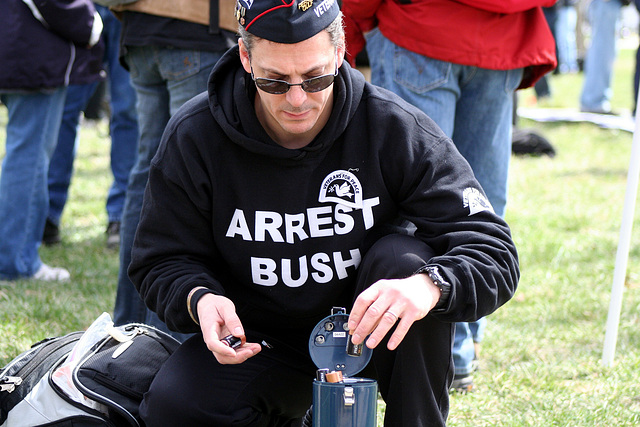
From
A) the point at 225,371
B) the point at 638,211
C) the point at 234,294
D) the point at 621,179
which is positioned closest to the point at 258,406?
the point at 225,371

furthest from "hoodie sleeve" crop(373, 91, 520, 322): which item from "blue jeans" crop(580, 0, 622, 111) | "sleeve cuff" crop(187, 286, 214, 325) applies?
"blue jeans" crop(580, 0, 622, 111)

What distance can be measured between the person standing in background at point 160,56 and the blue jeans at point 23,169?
1026mm

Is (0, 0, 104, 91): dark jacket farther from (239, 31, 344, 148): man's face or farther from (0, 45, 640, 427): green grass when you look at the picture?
(239, 31, 344, 148): man's face

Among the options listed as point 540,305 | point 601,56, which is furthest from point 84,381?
point 601,56

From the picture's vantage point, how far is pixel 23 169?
4062 mm

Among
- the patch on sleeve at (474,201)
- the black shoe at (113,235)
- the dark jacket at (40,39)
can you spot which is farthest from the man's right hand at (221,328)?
the black shoe at (113,235)

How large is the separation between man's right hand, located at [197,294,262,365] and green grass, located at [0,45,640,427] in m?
0.96

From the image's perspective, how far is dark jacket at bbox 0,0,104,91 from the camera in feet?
12.5

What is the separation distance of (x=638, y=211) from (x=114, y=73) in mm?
3445

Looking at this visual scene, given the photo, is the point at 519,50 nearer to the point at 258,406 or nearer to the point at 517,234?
the point at 258,406

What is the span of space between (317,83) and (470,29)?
89 cm

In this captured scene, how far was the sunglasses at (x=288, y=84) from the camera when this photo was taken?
2143 millimetres

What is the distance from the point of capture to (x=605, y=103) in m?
10.0

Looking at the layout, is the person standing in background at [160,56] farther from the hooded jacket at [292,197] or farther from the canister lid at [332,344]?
the canister lid at [332,344]
